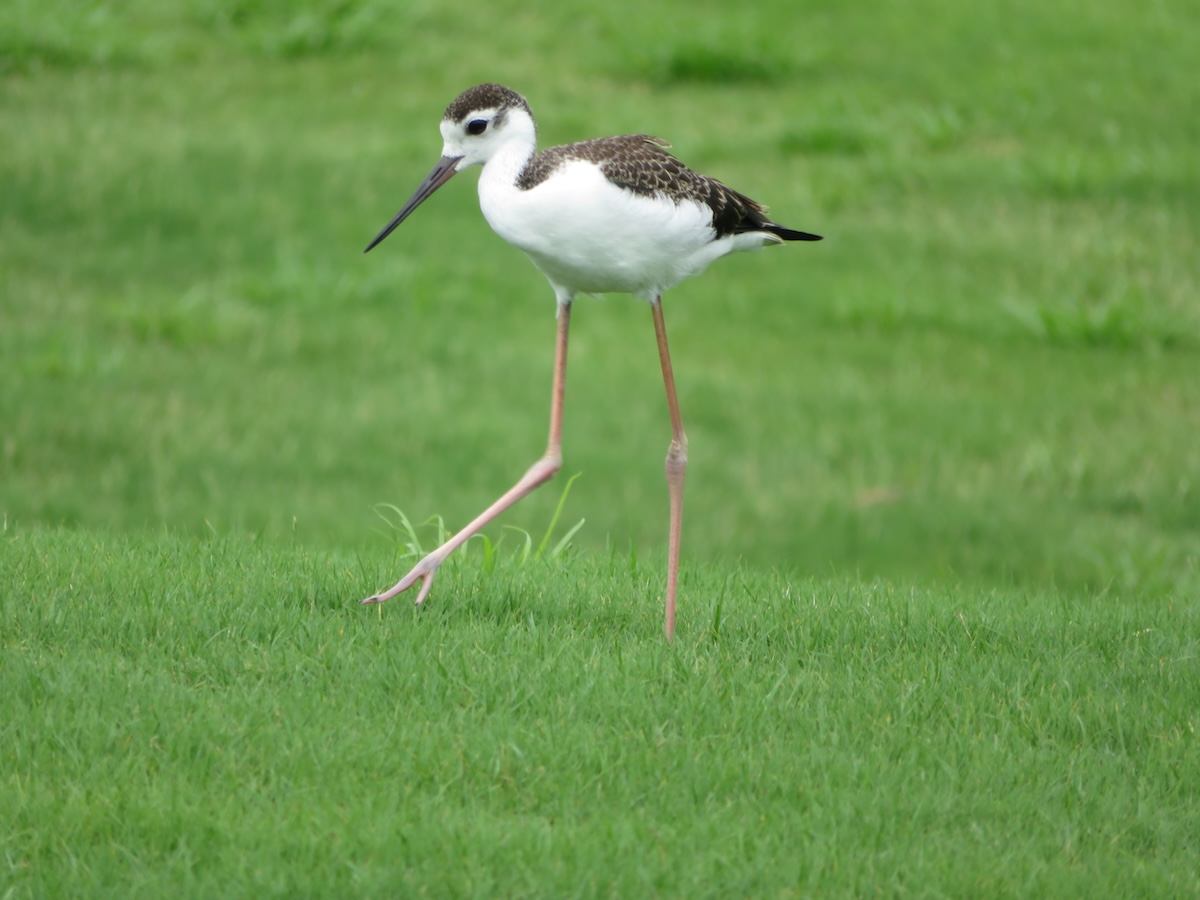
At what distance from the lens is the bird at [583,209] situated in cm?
508

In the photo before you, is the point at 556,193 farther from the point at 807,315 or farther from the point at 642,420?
the point at 807,315

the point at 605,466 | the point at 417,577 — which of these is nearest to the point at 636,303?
the point at 605,466

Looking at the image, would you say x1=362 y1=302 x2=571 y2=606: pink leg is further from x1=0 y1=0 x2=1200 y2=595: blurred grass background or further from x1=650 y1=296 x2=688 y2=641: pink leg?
x1=0 y1=0 x2=1200 y2=595: blurred grass background

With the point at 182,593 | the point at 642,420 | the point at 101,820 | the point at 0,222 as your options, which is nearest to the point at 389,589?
the point at 182,593

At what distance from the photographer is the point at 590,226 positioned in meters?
5.07

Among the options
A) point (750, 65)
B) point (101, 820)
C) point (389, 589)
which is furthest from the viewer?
point (750, 65)

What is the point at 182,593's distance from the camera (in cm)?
536

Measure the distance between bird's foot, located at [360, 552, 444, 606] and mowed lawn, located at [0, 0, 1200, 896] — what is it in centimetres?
13

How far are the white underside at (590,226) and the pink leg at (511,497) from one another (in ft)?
0.98

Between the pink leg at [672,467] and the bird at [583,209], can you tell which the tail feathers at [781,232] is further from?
the pink leg at [672,467]

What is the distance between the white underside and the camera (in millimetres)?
5055

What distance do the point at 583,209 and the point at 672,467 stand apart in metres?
1.37

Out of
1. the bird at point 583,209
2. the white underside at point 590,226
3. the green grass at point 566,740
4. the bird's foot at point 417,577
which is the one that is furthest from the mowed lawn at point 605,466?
the white underside at point 590,226

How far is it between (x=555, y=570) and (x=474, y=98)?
196 cm
